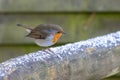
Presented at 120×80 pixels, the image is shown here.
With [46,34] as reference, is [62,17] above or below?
above

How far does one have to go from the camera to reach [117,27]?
303 centimetres

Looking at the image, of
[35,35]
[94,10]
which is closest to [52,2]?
[94,10]

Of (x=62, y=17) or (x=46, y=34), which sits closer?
(x=46, y=34)

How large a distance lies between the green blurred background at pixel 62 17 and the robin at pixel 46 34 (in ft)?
2.84

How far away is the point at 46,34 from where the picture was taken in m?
2.06

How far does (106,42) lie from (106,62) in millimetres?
110

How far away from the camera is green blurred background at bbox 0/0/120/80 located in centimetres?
291

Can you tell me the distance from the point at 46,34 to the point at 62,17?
0.90 metres

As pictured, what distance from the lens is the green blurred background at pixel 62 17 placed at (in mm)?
2908

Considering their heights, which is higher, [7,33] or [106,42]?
[7,33]

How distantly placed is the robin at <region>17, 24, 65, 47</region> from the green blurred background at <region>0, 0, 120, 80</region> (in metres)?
0.87

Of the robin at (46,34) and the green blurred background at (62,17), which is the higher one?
the green blurred background at (62,17)

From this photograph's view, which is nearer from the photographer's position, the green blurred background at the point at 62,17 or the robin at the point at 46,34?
the robin at the point at 46,34

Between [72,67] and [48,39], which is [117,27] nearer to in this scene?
[48,39]
